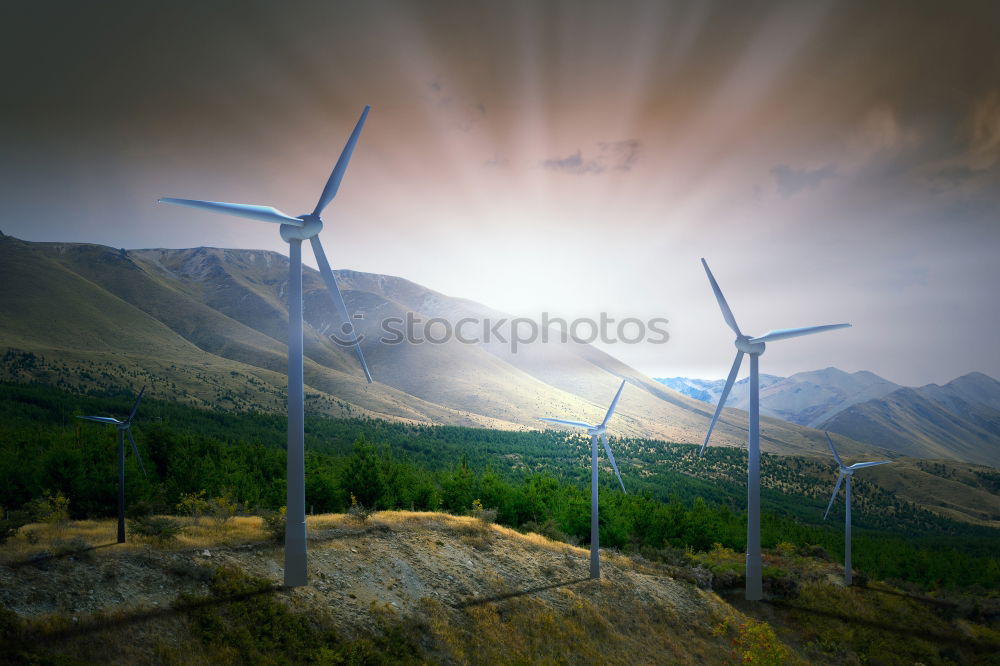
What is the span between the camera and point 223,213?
83.6 ft

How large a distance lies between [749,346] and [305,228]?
36436 mm

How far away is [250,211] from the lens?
2553 cm

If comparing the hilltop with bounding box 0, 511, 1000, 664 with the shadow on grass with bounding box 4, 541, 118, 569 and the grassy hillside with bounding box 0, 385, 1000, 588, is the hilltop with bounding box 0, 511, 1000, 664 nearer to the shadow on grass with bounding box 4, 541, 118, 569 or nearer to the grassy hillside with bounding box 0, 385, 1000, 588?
the shadow on grass with bounding box 4, 541, 118, 569

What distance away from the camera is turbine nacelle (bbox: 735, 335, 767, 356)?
42031mm

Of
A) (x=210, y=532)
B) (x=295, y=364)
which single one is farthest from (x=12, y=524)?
(x=295, y=364)

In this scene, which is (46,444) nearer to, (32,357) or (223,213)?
(223,213)

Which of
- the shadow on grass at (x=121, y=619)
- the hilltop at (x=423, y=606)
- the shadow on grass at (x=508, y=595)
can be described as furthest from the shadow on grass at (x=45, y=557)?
the shadow on grass at (x=508, y=595)

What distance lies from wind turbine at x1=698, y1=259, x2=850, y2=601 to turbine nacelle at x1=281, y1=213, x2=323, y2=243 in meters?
31.5

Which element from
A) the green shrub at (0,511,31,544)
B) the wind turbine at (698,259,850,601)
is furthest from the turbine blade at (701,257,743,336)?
the green shrub at (0,511,31,544)

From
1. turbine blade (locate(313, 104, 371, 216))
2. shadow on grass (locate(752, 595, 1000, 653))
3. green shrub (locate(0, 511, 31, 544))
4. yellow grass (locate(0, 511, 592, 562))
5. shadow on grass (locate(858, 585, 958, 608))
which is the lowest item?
shadow on grass (locate(858, 585, 958, 608))

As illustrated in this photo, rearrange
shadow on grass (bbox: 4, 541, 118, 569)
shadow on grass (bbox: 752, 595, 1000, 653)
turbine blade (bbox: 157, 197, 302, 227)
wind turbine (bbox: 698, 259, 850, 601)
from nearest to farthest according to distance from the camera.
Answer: shadow on grass (bbox: 4, 541, 118, 569) < turbine blade (bbox: 157, 197, 302, 227) < wind turbine (bbox: 698, 259, 850, 601) < shadow on grass (bbox: 752, 595, 1000, 653)

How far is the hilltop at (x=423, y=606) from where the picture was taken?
21.0 m

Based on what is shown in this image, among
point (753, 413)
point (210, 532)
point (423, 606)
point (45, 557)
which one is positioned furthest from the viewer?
point (753, 413)

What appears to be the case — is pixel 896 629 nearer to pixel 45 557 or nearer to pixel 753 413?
pixel 753 413
